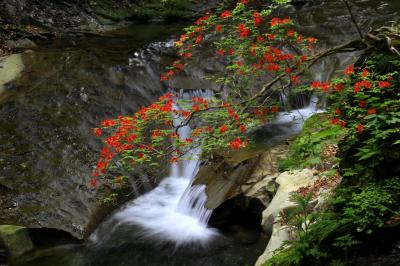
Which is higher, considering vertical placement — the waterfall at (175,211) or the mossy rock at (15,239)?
the mossy rock at (15,239)

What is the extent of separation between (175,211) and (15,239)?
3.03 meters

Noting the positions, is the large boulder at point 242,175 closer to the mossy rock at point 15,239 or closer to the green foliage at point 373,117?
the green foliage at point 373,117

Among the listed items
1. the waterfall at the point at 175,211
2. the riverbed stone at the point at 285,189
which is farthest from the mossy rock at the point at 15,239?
the riverbed stone at the point at 285,189

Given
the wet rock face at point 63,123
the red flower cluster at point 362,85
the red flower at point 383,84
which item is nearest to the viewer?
the red flower at point 383,84

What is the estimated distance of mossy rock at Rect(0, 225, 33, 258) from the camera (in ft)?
23.5

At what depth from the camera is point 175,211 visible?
8.49 metres

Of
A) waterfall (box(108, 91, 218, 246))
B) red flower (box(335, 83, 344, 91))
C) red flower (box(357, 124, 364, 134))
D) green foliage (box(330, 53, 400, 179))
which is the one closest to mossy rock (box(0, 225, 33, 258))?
waterfall (box(108, 91, 218, 246))

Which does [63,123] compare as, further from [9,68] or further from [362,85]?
[362,85]

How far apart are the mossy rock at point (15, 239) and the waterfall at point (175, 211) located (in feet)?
5.63

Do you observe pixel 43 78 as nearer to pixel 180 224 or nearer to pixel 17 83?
pixel 17 83

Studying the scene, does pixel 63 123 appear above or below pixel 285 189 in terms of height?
above

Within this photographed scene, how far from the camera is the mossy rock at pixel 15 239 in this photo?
7172 millimetres

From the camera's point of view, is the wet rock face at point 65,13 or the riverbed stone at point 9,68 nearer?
the riverbed stone at point 9,68

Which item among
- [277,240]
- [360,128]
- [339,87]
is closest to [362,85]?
[360,128]
